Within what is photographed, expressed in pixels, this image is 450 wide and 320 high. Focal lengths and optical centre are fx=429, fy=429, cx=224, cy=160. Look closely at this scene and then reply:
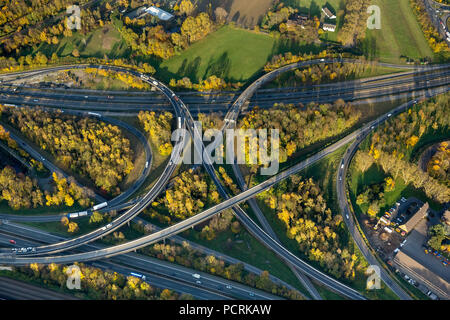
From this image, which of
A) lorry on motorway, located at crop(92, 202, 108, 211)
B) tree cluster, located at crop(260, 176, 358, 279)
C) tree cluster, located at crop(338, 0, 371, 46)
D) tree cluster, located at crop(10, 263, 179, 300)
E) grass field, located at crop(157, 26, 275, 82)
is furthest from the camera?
tree cluster, located at crop(338, 0, 371, 46)

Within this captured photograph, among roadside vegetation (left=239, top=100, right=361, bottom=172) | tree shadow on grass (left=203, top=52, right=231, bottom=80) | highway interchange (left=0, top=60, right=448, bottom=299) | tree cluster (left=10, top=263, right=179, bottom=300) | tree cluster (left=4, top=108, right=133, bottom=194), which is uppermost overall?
tree shadow on grass (left=203, top=52, right=231, bottom=80)

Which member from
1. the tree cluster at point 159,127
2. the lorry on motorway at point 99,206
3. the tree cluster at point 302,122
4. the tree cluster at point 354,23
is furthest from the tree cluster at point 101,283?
the tree cluster at point 354,23

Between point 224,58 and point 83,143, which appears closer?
point 83,143

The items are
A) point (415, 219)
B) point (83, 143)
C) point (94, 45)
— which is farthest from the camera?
point (94, 45)

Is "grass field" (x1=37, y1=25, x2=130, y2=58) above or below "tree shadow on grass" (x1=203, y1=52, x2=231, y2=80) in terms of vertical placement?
above

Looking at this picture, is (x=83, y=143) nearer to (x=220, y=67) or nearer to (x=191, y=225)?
(x=191, y=225)

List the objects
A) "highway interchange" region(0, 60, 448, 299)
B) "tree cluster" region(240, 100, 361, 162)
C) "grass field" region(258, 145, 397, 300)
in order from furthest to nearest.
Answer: "tree cluster" region(240, 100, 361, 162) → "highway interchange" region(0, 60, 448, 299) → "grass field" region(258, 145, 397, 300)

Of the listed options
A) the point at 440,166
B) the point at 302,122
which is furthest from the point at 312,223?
the point at 440,166

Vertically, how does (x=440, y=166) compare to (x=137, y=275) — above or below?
above

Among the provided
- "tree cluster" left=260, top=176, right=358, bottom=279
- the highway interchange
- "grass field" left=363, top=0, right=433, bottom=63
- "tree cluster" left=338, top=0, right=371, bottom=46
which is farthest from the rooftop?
Result: "tree cluster" left=338, top=0, right=371, bottom=46

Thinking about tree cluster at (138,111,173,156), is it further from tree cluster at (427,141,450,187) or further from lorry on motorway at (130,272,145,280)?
tree cluster at (427,141,450,187)
